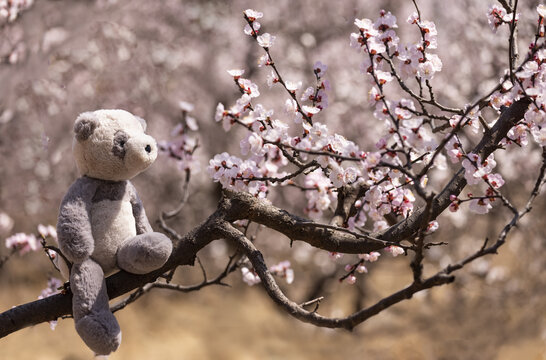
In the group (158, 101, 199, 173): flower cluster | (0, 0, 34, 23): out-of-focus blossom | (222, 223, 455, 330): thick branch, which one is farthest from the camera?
(0, 0, 34, 23): out-of-focus blossom

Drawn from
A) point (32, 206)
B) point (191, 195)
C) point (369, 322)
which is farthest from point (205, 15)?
point (369, 322)

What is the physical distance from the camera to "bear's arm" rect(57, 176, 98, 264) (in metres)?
1.82

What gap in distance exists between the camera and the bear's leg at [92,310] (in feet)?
5.75

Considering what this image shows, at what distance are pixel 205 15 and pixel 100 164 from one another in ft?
22.1

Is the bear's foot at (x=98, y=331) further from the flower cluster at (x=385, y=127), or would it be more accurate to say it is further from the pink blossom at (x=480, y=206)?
the pink blossom at (x=480, y=206)

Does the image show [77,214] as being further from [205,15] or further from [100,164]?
[205,15]

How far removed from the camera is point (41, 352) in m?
6.03

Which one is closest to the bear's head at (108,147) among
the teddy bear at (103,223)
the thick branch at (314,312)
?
the teddy bear at (103,223)

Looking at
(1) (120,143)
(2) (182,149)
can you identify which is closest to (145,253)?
(1) (120,143)

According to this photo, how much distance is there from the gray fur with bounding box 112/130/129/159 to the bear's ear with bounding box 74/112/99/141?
85mm

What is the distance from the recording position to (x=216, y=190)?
8.24m

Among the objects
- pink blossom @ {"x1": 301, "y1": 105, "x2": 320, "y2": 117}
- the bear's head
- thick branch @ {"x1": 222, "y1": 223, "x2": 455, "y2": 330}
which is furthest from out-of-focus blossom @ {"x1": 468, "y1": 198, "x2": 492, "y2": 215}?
the bear's head

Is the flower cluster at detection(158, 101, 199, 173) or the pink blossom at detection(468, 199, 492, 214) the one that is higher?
the pink blossom at detection(468, 199, 492, 214)

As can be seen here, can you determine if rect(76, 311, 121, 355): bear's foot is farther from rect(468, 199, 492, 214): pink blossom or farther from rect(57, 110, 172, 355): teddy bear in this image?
rect(468, 199, 492, 214): pink blossom
